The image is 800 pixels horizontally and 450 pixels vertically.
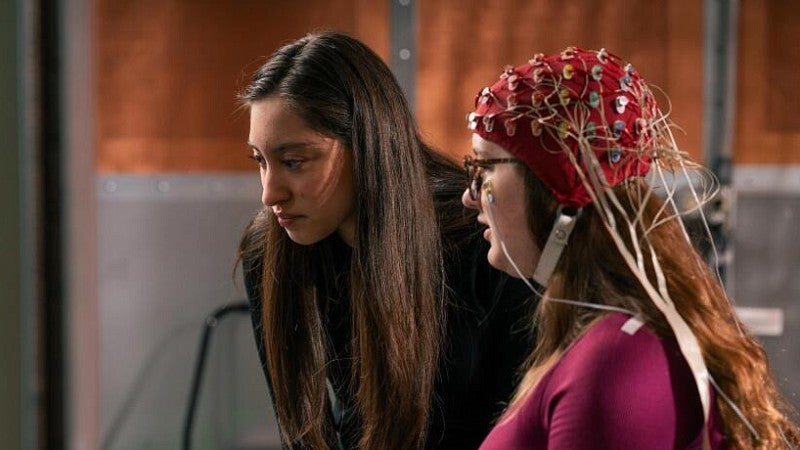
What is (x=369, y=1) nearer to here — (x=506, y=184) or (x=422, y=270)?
(x=422, y=270)

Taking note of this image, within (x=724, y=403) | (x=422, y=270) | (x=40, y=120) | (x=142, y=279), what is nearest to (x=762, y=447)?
(x=724, y=403)

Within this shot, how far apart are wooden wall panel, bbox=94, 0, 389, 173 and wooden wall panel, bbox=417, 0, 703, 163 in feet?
1.21

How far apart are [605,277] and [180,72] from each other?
271cm

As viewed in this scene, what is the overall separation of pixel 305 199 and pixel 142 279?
2.14 metres

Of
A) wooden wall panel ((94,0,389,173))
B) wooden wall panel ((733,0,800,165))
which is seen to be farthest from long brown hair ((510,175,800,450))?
wooden wall panel ((94,0,389,173))

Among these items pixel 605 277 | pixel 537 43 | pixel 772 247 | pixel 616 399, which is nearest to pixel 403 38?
pixel 537 43

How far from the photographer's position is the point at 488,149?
1.36m

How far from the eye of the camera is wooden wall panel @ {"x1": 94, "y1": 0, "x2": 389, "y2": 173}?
3.67 m

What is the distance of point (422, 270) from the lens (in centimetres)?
187

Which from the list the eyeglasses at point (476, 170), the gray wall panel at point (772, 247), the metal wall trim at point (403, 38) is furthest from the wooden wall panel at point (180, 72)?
the eyeglasses at point (476, 170)

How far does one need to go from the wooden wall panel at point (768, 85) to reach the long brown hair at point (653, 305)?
224 cm

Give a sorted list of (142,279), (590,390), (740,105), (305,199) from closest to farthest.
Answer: (590,390) < (305,199) < (740,105) < (142,279)

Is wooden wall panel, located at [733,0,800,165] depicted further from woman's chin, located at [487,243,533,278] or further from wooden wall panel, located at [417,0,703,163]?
woman's chin, located at [487,243,533,278]

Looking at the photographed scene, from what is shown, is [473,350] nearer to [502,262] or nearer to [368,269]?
[368,269]
